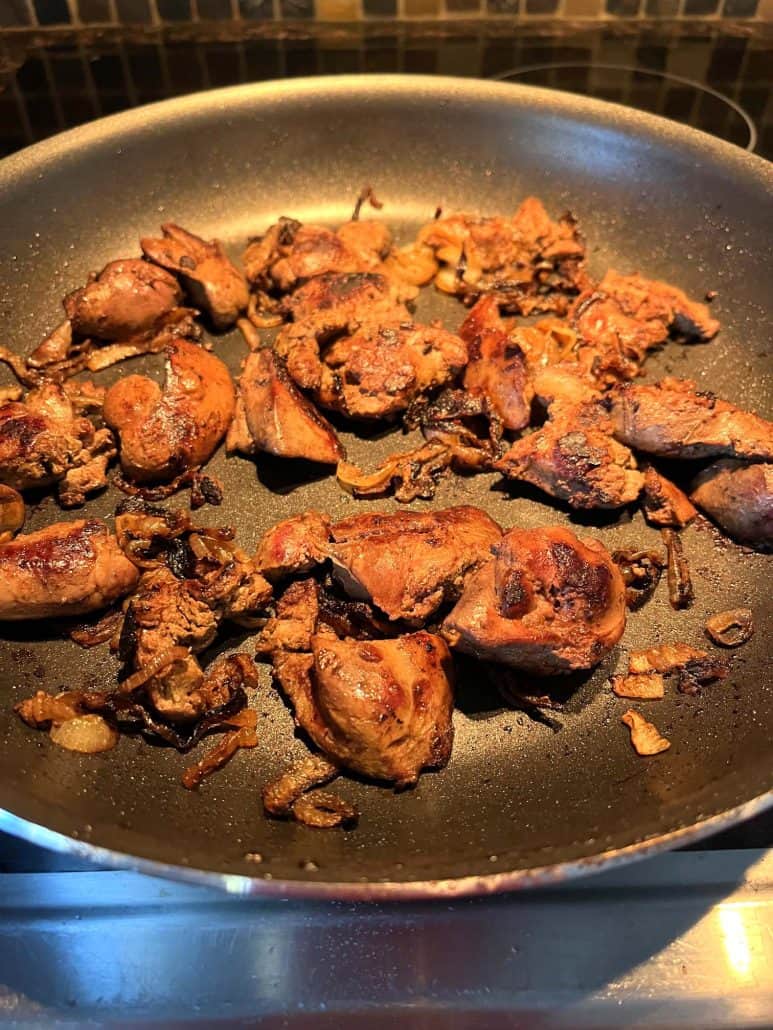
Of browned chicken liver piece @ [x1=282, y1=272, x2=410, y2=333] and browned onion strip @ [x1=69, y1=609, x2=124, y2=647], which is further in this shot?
browned chicken liver piece @ [x1=282, y1=272, x2=410, y2=333]

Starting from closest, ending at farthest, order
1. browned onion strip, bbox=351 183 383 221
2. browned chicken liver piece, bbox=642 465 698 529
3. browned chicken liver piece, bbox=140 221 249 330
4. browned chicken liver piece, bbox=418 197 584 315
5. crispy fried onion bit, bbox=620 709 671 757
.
→ 1. crispy fried onion bit, bbox=620 709 671 757
2. browned chicken liver piece, bbox=642 465 698 529
3. browned chicken liver piece, bbox=140 221 249 330
4. browned chicken liver piece, bbox=418 197 584 315
5. browned onion strip, bbox=351 183 383 221

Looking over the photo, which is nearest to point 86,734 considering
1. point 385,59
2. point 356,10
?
point 385,59

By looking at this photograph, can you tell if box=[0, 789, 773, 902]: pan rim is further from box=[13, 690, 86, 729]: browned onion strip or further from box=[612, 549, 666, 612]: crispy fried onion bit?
box=[612, 549, 666, 612]: crispy fried onion bit

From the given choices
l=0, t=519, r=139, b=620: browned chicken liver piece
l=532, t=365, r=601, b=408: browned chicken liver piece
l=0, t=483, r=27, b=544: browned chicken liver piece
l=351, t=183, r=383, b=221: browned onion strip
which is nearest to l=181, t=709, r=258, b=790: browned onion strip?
l=0, t=519, r=139, b=620: browned chicken liver piece

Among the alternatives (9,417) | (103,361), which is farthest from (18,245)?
(9,417)

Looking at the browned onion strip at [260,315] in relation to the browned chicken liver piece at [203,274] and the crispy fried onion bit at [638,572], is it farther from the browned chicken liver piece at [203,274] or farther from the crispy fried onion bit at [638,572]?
the crispy fried onion bit at [638,572]

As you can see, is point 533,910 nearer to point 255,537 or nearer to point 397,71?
point 255,537

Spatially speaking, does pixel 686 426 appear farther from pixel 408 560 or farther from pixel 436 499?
pixel 408 560
